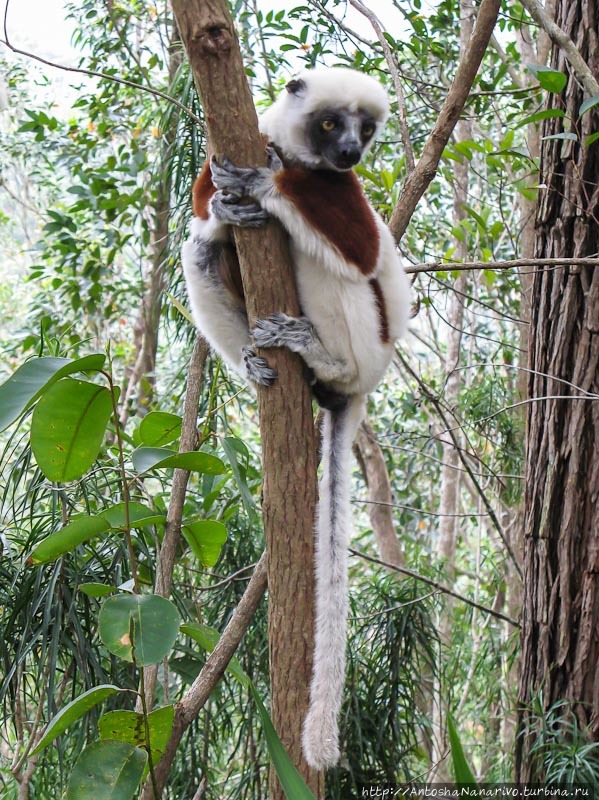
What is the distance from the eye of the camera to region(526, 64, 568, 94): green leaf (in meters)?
2.39

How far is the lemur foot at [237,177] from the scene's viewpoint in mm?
2262

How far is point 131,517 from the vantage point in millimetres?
2277

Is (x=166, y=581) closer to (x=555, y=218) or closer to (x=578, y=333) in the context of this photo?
(x=578, y=333)

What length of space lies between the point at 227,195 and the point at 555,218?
1.51 metres

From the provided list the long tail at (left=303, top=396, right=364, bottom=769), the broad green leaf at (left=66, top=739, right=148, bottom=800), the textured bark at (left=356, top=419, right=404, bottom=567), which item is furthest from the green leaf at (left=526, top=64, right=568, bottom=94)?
the textured bark at (left=356, top=419, right=404, bottom=567)

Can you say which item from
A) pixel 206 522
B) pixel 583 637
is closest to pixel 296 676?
pixel 206 522

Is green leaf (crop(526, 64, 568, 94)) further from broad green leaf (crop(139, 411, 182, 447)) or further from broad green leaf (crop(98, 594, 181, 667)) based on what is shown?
broad green leaf (crop(98, 594, 181, 667))

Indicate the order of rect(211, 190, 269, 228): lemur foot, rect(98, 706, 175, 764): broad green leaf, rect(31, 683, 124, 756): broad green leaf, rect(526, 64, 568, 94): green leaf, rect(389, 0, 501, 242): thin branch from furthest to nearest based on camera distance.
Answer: rect(389, 0, 501, 242): thin branch < rect(526, 64, 568, 94): green leaf < rect(211, 190, 269, 228): lemur foot < rect(98, 706, 175, 764): broad green leaf < rect(31, 683, 124, 756): broad green leaf

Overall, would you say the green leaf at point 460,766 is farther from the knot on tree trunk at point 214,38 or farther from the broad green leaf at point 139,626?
the knot on tree trunk at point 214,38

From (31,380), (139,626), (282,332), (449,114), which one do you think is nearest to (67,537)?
(139,626)

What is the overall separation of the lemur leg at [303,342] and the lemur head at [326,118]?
2.10ft

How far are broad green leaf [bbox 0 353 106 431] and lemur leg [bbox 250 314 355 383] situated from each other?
0.76 m

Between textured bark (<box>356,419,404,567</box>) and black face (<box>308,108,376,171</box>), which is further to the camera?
textured bark (<box>356,419,404,567</box>)

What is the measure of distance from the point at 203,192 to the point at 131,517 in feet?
3.87
